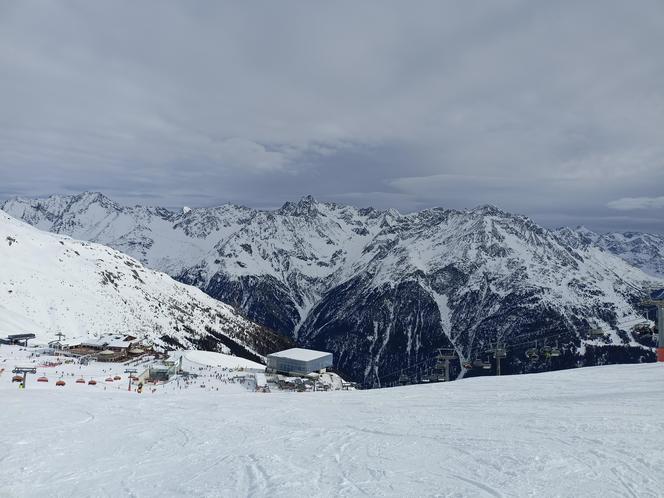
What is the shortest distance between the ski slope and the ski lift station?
8078 cm

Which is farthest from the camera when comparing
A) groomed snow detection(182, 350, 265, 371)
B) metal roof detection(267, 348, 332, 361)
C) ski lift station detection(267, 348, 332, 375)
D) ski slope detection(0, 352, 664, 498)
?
metal roof detection(267, 348, 332, 361)

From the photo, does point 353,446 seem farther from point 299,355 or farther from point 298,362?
point 299,355

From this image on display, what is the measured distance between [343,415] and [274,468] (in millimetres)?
8210

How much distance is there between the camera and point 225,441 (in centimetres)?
1722

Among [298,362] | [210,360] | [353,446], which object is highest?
[353,446]

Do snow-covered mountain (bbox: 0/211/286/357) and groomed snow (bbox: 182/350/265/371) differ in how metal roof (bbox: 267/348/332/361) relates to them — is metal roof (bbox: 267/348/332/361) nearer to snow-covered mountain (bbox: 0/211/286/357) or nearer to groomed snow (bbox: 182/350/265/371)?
groomed snow (bbox: 182/350/265/371)

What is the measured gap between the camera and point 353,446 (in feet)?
51.1

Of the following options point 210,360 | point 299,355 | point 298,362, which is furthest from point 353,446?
point 299,355

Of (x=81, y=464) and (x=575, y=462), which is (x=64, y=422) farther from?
(x=575, y=462)

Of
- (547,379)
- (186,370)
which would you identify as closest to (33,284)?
(186,370)

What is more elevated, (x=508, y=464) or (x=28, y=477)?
(x=508, y=464)

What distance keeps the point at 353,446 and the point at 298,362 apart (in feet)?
301

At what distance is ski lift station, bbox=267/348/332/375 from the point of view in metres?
104

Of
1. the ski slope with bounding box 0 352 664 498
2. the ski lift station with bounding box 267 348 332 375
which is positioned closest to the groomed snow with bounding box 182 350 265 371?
the ski lift station with bounding box 267 348 332 375
